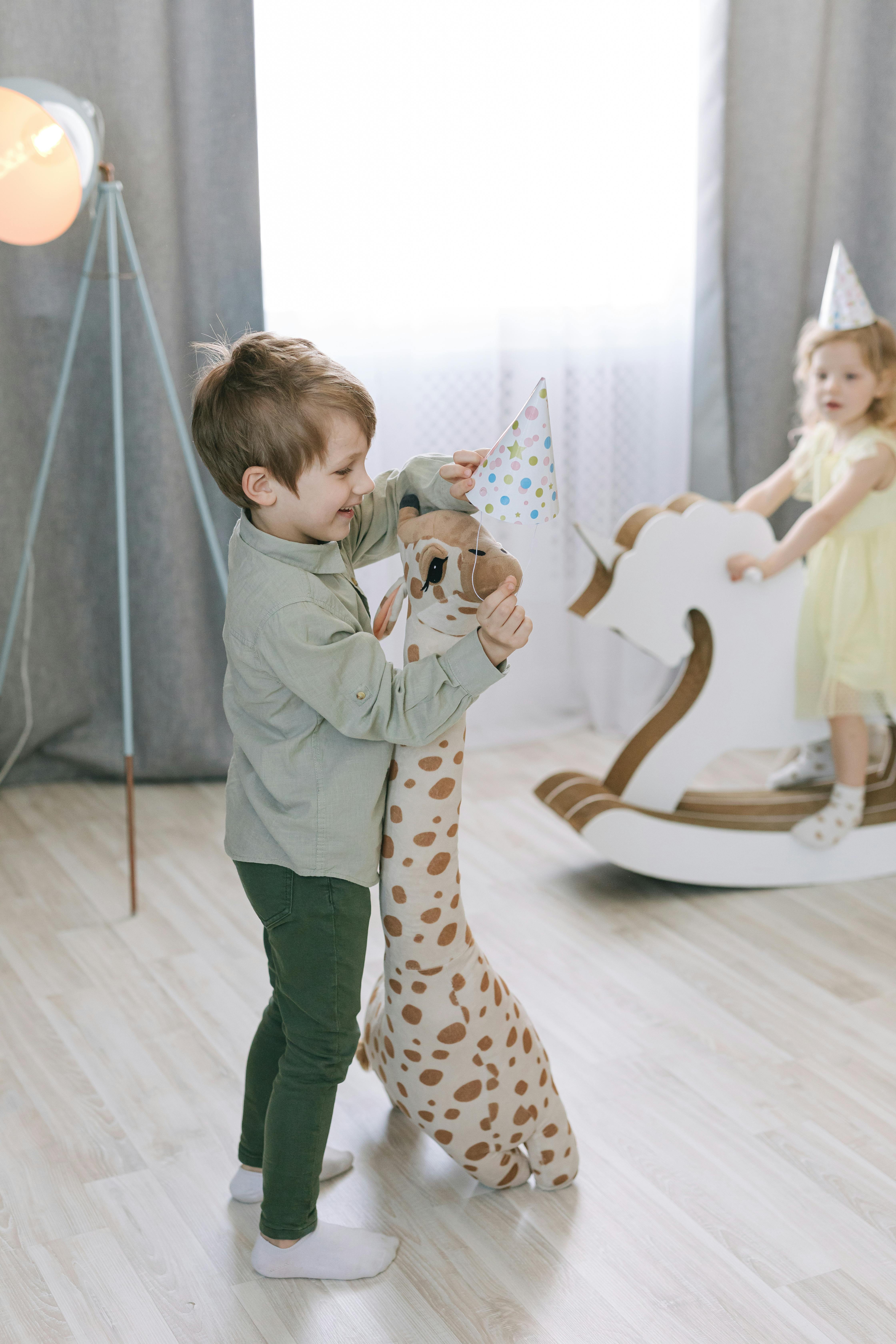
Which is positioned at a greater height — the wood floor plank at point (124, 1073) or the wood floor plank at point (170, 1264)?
the wood floor plank at point (124, 1073)

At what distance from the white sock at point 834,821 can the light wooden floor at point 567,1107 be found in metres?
0.09

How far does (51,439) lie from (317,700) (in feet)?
4.26

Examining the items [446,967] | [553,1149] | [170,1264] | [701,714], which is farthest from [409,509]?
[701,714]

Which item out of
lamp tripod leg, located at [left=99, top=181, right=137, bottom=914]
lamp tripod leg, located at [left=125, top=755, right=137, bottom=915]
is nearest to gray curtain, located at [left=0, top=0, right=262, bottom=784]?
lamp tripod leg, located at [left=99, top=181, right=137, bottom=914]

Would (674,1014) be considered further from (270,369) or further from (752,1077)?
(270,369)

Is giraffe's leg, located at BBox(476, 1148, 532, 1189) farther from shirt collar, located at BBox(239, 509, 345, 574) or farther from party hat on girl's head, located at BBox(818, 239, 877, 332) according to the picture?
party hat on girl's head, located at BBox(818, 239, 877, 332)

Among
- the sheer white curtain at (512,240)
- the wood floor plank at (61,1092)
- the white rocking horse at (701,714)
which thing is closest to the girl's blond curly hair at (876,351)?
the white rocking horse at (701,714)

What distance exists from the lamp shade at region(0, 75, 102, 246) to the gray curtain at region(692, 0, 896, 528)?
146cm

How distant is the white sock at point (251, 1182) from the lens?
5.06 feet

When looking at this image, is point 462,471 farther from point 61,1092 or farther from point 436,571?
point 61,1092

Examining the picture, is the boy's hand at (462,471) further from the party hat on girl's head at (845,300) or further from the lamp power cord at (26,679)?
the lamp power cord at (26,679)

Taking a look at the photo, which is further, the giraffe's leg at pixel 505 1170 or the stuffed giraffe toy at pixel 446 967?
the giraffe's leg at pixel 505 1170

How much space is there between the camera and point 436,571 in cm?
142

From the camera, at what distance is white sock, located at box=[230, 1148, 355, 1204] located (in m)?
1.54
